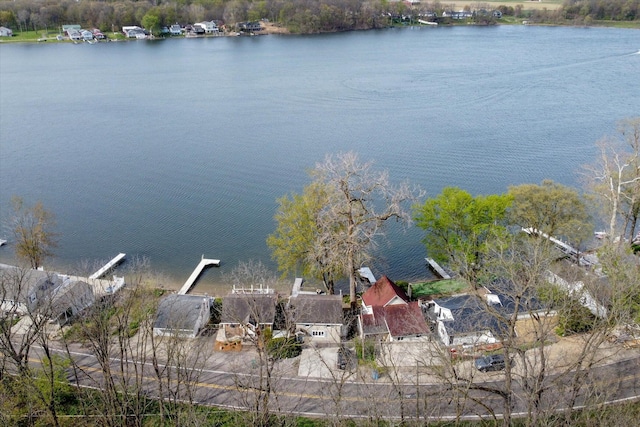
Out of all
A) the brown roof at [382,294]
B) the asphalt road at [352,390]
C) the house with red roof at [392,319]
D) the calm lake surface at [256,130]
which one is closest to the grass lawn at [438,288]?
the brown roof at [382,294]

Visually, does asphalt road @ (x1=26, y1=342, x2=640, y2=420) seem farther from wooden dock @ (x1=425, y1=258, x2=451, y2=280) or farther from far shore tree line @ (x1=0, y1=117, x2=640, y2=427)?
wooden dock @ (x1=425, y1=258, x2=451, y2=280)

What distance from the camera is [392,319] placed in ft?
85.9

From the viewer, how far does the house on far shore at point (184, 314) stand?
2611cm

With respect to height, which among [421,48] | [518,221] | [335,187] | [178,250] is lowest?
[178,250]

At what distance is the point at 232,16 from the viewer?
414 feet

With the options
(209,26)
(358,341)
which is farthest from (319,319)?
(209,26)

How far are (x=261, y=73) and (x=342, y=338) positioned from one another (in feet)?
215

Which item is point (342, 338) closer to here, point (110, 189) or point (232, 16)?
point (110, 189)

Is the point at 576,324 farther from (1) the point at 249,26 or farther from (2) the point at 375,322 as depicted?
(1) the point at 249,26

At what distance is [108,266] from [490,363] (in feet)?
79.1

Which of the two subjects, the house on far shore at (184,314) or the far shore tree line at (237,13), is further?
the far shore tree line at (237,13)

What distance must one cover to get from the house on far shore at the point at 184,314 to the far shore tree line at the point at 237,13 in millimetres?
102334

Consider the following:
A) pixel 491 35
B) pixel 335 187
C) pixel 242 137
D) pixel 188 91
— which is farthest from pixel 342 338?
pixel 491 35

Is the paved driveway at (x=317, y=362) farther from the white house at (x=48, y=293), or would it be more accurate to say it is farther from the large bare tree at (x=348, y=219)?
the white house at (x=48, y=293)
